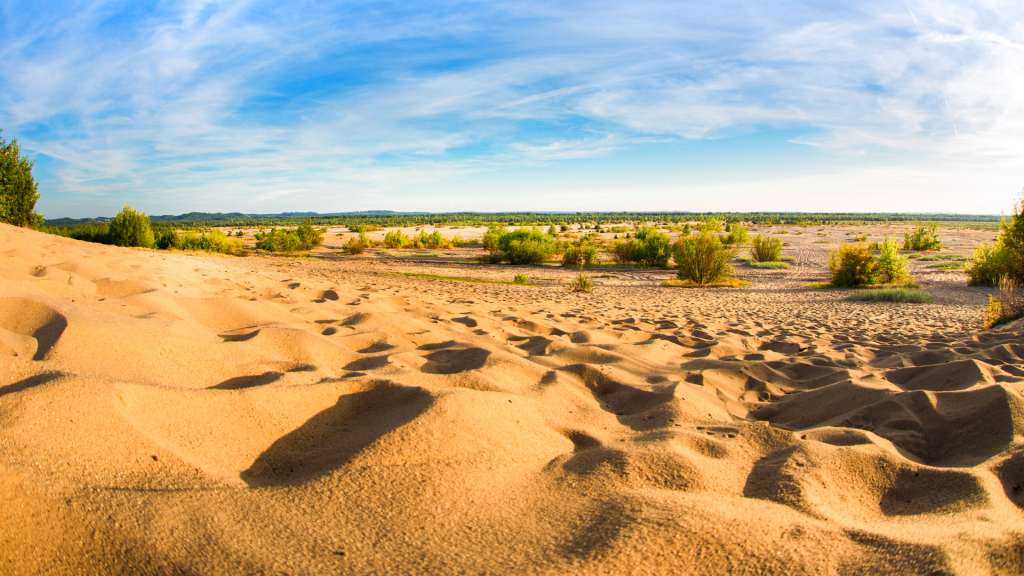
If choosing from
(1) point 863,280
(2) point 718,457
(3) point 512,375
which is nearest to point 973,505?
(2) point 718,457

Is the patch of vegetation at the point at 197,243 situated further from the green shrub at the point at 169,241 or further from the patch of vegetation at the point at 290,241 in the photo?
the patch of vegetation at the point at 290,241

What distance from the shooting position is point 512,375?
3.45m

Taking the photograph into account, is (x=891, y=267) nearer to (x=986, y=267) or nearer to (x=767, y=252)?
(x=986, y=267)

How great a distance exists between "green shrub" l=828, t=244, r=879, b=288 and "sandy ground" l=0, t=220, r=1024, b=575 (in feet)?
39.4

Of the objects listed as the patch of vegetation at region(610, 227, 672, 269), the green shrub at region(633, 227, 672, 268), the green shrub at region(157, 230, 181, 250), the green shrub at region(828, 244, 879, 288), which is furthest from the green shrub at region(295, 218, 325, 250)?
→ the green shrub at region(828, 244, 879, 288)

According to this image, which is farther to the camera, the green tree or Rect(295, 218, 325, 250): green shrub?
Rect(295, 218, 325, 250): green shrub

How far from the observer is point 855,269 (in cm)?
1487

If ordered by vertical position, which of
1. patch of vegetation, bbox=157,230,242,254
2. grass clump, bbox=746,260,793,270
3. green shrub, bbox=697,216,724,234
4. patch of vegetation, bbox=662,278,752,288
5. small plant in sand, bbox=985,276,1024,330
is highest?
green shrub, bbox=697,216,724,234

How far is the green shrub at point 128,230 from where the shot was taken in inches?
816

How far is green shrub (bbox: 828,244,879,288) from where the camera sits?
14.8 meters

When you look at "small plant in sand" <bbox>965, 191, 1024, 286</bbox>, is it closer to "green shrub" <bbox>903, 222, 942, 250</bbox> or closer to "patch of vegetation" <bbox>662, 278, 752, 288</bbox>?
"patch of vegetation" <bbox>662, 278, 752, 288</bbox>

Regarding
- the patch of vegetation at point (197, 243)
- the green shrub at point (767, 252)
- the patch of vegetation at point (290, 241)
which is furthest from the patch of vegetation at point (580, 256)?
the patch of vegetation at point (197, 243)

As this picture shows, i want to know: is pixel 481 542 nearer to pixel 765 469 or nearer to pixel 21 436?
pixel 765 469

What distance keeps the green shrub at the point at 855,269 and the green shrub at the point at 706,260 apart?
3117 mm
